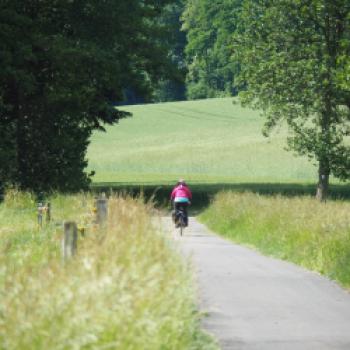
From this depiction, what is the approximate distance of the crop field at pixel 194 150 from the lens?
261 feet

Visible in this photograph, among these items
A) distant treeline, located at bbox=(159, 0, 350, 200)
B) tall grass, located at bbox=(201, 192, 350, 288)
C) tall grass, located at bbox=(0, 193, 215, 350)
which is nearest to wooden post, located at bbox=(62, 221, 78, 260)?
tall grass, located at bbox=(0, 193, 215, 350)

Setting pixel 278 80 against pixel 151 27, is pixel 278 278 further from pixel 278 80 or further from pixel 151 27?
pixel 151 27

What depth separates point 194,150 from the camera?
92562mm

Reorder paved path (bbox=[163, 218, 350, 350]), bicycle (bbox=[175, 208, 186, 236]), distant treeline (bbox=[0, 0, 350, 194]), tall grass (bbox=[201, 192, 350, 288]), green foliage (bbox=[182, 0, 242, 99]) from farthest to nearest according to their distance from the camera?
1. green foliage (bbox=[182, 0, 242, 99])
2. distant treeline (bbox=[0, 0, 350, 194])
3. bicycle (bbox=[175, 208, 186, 236])
4. tall grass (bbox=[201, 192, 350, 288])
5. paved path (bbox=[163, 218, 350, 350])

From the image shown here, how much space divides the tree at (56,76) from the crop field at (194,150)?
23.5 meters

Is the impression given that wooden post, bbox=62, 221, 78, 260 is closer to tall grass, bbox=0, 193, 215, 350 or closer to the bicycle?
tall grass, bbox=0, 193, 215, 350

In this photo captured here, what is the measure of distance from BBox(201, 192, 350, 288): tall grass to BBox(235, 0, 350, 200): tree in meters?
9.65

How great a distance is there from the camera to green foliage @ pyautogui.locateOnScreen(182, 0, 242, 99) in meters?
124

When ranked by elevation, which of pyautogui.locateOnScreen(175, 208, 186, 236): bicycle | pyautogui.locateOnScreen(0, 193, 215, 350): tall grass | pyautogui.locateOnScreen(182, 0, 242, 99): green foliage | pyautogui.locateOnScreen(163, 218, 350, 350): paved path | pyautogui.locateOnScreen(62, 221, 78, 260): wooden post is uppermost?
pyautogui.locateOnScreen(182, 0, 242, 99): green foliage

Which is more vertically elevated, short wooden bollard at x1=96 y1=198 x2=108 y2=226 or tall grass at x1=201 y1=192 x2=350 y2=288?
short wooden bollard at x1=96 y1=198 x2=108 y2=226

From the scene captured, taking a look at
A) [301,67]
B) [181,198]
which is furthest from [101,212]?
[301,67]

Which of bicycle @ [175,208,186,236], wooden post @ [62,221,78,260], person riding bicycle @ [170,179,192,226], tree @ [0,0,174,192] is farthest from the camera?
tree @ [0,0,174,192]

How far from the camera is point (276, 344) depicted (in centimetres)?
1222

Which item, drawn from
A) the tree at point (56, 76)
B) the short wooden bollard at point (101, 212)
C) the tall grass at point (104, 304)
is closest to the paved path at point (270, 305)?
the tall grass at point (104, 304)
